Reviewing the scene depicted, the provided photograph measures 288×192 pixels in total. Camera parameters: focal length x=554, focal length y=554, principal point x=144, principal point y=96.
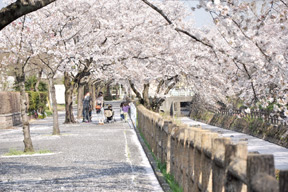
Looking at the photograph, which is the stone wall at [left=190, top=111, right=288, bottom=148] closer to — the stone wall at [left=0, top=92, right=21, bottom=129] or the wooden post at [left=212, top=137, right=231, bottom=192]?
the wooden post at [left=212, top=137, right=231, bottom=192]

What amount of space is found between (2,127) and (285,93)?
2134 centimetres

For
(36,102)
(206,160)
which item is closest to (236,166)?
(206,160)

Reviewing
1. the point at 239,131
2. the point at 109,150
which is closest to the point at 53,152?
the point at 109,150

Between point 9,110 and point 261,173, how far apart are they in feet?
92.9

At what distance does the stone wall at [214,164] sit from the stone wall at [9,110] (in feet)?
66.1

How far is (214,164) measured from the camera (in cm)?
532

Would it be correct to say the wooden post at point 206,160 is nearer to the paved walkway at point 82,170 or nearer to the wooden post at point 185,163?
the wooden post at point 185,163

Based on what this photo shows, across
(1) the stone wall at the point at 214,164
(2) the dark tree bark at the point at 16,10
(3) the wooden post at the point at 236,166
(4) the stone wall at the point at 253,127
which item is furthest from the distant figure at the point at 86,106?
(3) the wooden post at the point at 236,166

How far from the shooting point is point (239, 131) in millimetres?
27266

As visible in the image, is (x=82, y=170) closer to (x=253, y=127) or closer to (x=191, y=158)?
(x=191, y=158)

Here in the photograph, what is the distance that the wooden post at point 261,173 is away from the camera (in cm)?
299

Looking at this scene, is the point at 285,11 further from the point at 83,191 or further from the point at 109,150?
the point at 109,150

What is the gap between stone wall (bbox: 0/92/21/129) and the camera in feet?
95.9

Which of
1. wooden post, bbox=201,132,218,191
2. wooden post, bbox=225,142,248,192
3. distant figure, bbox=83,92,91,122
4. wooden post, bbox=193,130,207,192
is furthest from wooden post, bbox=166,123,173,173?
distant figure, bbox=83,92,91,122
